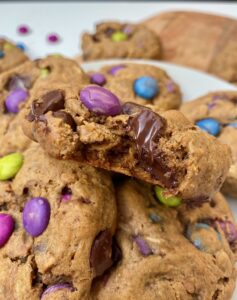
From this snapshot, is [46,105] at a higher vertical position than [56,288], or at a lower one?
higher

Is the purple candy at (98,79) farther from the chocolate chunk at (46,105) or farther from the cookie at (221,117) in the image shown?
the chocolate chunk at (46,105)

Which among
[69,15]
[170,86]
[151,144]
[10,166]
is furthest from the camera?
[69,15]

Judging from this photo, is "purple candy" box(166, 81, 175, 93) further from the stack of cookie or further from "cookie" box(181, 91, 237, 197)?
the stack of cookie

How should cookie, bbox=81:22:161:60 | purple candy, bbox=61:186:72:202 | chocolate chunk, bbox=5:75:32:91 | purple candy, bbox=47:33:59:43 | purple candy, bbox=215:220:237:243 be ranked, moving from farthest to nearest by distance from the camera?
purple candy, bbox=47:33:59:43 < cookie, bbox=81:22:161:60 < chocolate chunk, bbox=5:75:32:91 < purple candy, bbox=215:220:237:243 < purple candy, bbox=61:186:72:202

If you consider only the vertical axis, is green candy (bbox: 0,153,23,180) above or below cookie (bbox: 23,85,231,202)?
below

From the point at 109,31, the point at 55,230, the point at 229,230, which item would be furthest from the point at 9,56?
the point at 229,230

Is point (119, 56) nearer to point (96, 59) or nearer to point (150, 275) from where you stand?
point (96, 59)

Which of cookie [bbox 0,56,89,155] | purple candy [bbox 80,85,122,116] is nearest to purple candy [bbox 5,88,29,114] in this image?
cookie [bbox 0,56,89,155]

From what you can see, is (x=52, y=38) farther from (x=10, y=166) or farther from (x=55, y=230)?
(x=55, y=230)
